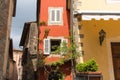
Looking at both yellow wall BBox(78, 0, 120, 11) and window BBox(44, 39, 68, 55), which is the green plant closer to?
yellow wall BBox(78, 0, 120, 11)

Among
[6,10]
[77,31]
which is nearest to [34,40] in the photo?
[77,31]

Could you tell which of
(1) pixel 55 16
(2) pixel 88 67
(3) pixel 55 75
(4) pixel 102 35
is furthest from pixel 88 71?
(1) pixel 55 16

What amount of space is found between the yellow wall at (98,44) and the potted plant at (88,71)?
1.25 metres

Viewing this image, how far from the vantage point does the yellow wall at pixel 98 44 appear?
15.2m

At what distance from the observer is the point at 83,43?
51.0ft

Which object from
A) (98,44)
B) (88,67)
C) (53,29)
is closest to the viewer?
(88,67)

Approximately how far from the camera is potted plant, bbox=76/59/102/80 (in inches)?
518

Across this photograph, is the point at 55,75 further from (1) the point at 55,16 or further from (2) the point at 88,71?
(2) the point at 88,71

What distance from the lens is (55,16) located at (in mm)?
22641

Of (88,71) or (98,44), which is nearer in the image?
(88,71)

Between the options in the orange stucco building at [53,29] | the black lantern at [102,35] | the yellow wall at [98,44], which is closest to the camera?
the yellow wall at [98,44]

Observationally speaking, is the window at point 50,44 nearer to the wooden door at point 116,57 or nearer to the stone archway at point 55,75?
the stone archway at point 55,75

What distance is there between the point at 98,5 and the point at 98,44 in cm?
231

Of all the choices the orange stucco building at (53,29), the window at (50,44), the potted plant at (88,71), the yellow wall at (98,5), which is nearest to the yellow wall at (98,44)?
the yellow wall at (98,5)
